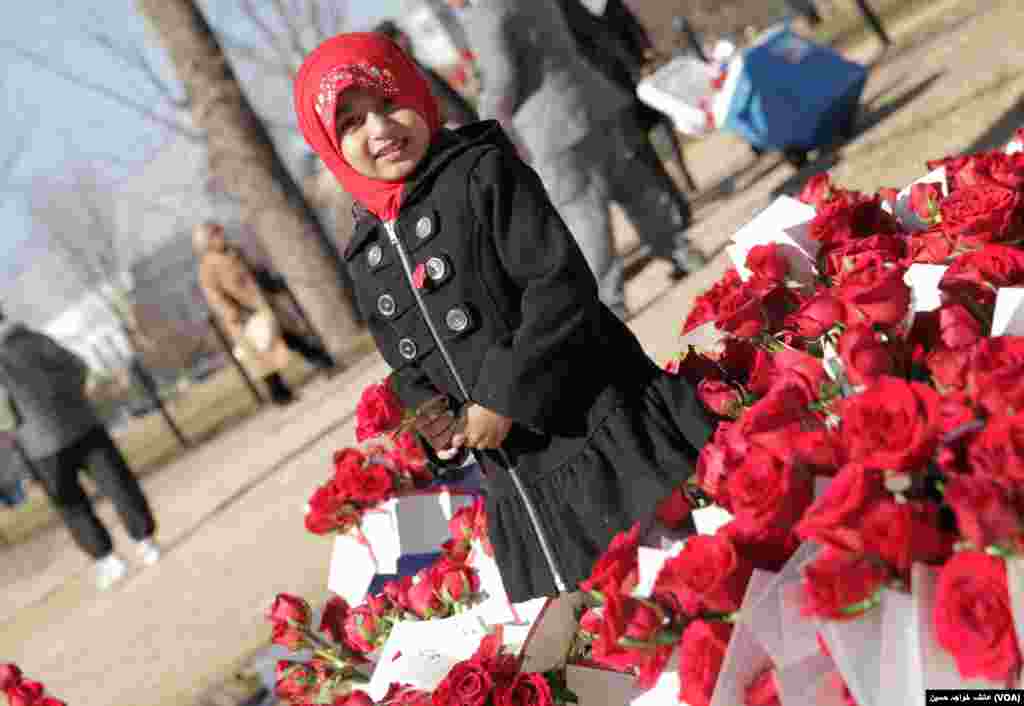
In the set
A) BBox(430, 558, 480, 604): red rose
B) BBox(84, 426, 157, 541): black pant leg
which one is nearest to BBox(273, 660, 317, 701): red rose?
BBox(430, 558, 480, 604): red rose

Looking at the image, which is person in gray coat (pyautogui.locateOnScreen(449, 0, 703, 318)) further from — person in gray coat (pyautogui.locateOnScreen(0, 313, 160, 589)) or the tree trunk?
the tree trunk

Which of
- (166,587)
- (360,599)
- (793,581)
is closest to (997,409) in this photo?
(793,581)

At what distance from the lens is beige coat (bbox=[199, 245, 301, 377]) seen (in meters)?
11.1

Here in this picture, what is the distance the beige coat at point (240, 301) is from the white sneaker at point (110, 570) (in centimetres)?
337

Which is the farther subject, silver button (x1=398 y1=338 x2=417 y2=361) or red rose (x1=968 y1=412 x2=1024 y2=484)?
silver button (x1=398 y1=338 x2=417 y2=361)

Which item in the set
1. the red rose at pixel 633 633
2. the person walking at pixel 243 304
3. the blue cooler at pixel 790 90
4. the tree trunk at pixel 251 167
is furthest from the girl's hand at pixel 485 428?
the tree trunk at pixel 251 167

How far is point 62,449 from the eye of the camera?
7.56m

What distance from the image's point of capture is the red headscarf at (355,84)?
2.25 m

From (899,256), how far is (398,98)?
3.97 feet

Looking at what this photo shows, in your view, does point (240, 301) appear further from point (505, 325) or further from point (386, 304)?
point (505, 325)

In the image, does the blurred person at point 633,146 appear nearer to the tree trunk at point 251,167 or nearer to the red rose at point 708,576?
the red rose at point 708,576

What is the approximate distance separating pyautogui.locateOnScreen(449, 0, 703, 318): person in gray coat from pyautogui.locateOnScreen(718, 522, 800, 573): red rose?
430cm

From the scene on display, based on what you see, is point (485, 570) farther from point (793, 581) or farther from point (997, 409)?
point (997, 409)

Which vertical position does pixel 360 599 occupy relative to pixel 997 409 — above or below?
below
